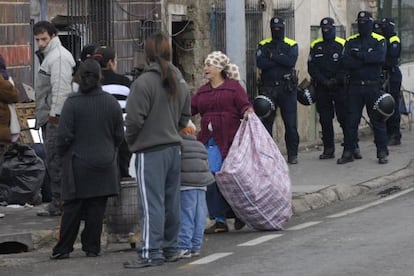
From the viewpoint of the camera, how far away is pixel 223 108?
1189 centimetres

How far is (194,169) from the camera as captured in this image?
10625mm

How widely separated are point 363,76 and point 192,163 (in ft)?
23.3

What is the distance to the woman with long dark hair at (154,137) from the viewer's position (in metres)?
9.94

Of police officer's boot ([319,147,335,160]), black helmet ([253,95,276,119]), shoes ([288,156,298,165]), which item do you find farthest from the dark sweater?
police officer's boot ([319,147,335,160])

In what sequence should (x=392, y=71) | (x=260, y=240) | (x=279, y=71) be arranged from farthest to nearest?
(x=392, y=71), (x=279, y=71), (x=260, y=240)

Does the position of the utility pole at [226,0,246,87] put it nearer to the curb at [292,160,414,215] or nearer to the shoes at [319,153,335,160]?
the curb at [292,160,414,215]

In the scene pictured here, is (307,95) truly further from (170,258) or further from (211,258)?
(170,258)

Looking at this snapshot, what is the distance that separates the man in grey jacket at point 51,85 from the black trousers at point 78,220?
5.02 ft

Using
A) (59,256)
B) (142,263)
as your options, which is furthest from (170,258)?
(59,256)

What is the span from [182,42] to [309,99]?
7.52ft

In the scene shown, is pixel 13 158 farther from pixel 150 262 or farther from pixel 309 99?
pixel 309 99

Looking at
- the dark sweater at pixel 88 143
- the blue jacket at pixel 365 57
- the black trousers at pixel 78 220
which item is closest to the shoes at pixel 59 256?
the black trousers at pixel 78 220

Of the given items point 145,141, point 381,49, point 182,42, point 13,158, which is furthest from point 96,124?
point 182,42

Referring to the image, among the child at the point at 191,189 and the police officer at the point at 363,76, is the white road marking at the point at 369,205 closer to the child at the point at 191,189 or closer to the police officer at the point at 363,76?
the police officer at the point at 363,76
